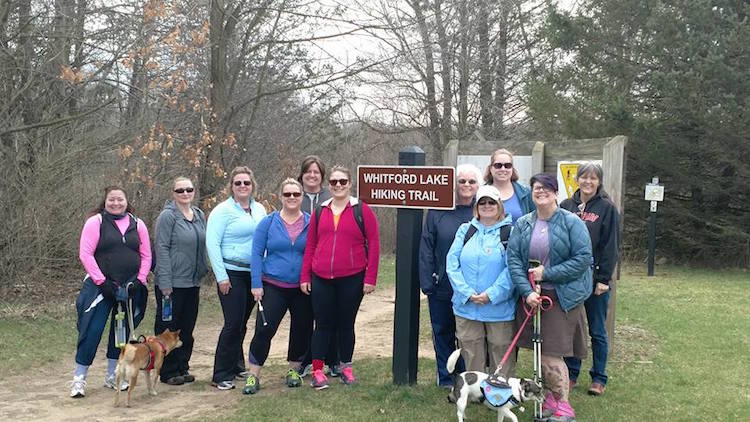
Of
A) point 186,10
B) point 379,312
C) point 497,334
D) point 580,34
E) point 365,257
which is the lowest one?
point 379,312

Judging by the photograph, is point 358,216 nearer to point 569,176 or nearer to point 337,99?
point 569,176

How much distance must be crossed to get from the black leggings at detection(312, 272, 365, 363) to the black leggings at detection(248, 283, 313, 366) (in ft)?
0.70

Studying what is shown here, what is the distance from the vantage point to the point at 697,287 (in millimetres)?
14641

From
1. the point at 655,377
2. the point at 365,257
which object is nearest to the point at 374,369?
the point at 365,257

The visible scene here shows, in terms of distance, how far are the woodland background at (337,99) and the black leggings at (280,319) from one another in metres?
2.91

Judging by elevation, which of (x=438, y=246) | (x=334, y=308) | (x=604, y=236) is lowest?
(x=334, y=308)

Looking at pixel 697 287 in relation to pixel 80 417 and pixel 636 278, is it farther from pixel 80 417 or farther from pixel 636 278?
pixel 80 417

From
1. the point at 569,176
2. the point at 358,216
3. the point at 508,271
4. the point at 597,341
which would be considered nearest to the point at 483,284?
the point at 508,271

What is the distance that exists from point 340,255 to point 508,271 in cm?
139

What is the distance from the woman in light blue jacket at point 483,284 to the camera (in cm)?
484

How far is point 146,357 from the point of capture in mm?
5555

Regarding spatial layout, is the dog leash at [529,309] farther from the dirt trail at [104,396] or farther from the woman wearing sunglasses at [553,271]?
the dirt trail at [104,396]

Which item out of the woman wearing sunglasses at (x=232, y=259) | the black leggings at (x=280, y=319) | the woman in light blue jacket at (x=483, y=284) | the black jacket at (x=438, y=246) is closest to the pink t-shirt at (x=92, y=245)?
the woman wearing sunglasses at (x=232, y=259)

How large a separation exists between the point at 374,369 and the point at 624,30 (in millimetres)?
16647
